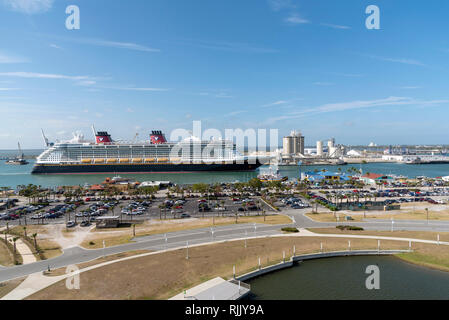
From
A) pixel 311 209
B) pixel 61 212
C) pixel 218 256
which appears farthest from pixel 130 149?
pixel 218 256

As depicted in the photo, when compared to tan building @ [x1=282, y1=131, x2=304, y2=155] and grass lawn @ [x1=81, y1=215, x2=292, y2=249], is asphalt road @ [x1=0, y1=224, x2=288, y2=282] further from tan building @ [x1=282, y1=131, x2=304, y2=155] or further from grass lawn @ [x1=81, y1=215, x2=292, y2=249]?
tan building @ [x1=282, y1=131, x2=304, y2=155]

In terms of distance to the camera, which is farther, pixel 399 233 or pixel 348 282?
pixel 399 233

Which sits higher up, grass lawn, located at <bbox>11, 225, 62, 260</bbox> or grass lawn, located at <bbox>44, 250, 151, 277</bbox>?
grass lawn, located at <bbox>44, 250, 151, 277</bbox>

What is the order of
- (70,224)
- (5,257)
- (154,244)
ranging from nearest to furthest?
(5,257)
(154,244)
(70,224)

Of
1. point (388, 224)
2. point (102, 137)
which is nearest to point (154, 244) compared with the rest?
point (388, 224)

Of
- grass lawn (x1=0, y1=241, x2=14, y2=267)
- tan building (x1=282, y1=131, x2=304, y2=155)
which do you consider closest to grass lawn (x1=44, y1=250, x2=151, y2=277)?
grass lawn (x1=0, y1=241, x2=14, y2=267)

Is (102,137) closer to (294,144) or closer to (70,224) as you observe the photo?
(70,224)

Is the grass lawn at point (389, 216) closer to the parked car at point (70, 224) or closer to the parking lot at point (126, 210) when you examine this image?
the parking lot at point (126, 210)
